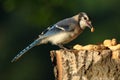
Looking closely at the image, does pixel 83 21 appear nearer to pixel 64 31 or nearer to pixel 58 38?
pixel 64 31

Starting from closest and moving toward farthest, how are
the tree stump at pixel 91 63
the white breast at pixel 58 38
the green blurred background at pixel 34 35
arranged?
1. the tree stump at pixel 91 63
2. the white breast at pixel 58 38
3. the green blurred background at pixel 34 35

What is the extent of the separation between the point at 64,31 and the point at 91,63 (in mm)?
1891

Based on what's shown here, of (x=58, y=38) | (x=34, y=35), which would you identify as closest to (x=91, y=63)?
(x=58, y=38)

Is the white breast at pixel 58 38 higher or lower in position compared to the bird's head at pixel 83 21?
lower

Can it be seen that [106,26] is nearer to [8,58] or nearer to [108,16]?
[108,16]

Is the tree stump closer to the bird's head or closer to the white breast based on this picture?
the white breast

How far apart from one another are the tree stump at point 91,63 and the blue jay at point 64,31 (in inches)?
58.1

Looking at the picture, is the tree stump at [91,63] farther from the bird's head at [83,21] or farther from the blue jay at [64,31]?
the bird's head at [83,21]

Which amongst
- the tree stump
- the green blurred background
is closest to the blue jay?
the tree stump

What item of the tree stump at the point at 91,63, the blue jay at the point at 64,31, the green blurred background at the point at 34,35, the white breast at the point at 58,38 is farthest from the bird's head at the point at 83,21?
the green blurred background at the point at 34,35

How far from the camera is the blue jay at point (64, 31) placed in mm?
11273

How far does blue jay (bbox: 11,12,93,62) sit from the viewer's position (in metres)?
11.3

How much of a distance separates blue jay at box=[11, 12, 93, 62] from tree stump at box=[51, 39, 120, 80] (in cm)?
148

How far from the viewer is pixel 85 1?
21.5 m
